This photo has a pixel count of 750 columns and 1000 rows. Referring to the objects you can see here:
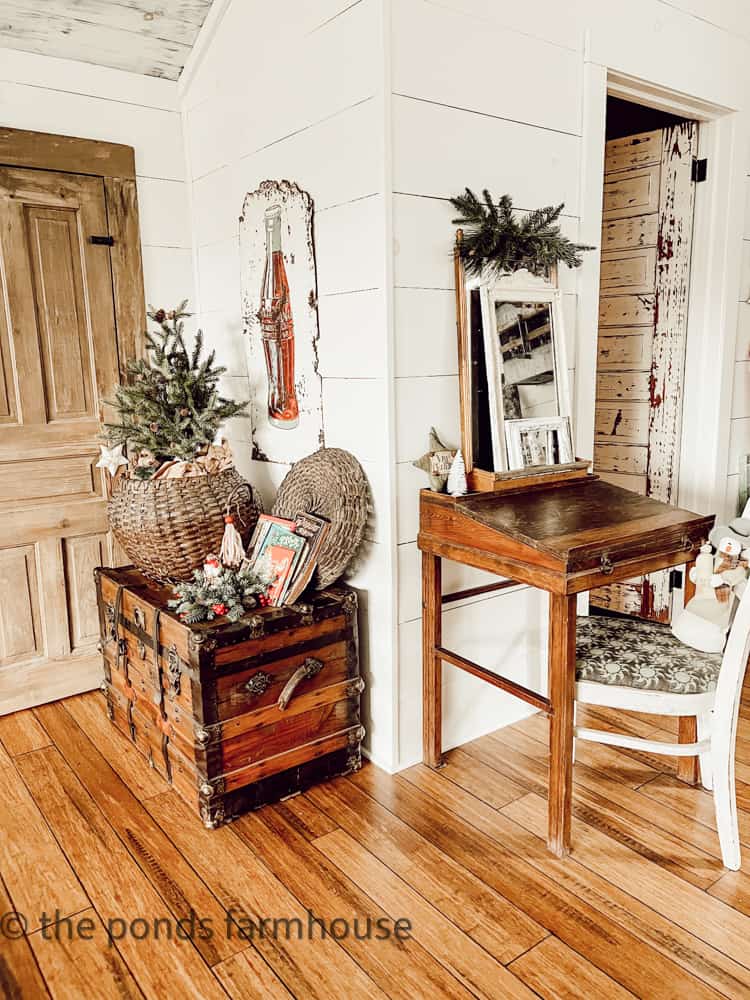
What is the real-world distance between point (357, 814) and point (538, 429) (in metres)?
1.31

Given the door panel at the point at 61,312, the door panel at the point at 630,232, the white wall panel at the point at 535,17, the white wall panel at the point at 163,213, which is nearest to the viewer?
the white wall panel at the point at 535,17

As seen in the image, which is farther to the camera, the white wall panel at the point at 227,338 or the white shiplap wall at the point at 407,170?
the white wall panel at the point at 227,338

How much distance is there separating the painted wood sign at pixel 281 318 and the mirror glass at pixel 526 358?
2.05 feet

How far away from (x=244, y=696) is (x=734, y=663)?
1334mm

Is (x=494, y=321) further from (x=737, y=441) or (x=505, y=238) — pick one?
(x=737, y=441)

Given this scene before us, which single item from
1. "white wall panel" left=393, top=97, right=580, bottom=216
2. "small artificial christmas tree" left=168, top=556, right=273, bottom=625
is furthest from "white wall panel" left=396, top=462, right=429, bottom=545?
"white wall panel" left=393, top=97, right=580, bottom=216

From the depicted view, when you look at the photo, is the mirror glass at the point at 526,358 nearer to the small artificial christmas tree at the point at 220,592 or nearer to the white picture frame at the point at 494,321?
the white picture frame at the point at 494,321

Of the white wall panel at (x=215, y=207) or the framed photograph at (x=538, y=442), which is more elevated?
the white wall panel at (x=215, y=207)

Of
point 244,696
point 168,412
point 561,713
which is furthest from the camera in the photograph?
point 168,412

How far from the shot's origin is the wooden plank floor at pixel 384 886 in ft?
5.51

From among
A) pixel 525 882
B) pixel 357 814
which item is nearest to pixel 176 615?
pixel 357 814

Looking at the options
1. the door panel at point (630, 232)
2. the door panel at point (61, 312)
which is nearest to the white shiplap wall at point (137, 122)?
the door panel at point (61, 312)

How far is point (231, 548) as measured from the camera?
97.0 inches

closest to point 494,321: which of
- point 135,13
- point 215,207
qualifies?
point 215,207
